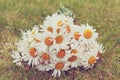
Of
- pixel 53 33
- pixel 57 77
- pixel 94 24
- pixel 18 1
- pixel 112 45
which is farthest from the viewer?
pixel 18 1

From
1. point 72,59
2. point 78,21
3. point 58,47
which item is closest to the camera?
point 58,47

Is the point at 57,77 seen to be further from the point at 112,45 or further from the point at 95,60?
the point at 112,45

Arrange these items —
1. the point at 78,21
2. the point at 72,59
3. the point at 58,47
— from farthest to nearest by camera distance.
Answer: the point at 78,21 < the point at 72,59 < the point at 58,47

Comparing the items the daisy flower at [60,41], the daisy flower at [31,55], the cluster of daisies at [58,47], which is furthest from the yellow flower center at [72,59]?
the daisy flower at [31,55]

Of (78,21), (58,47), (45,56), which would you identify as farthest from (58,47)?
(78,21)

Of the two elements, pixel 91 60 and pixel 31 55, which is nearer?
pixel 31 55

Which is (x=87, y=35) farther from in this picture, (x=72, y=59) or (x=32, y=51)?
(x=32, y=51)

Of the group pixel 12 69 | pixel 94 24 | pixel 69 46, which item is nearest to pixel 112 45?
pixel 94 24

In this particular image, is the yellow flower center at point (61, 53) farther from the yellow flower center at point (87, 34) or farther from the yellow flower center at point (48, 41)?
the yellow flower center at point (87, 34)

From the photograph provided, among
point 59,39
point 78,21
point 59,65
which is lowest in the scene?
point 59,65
